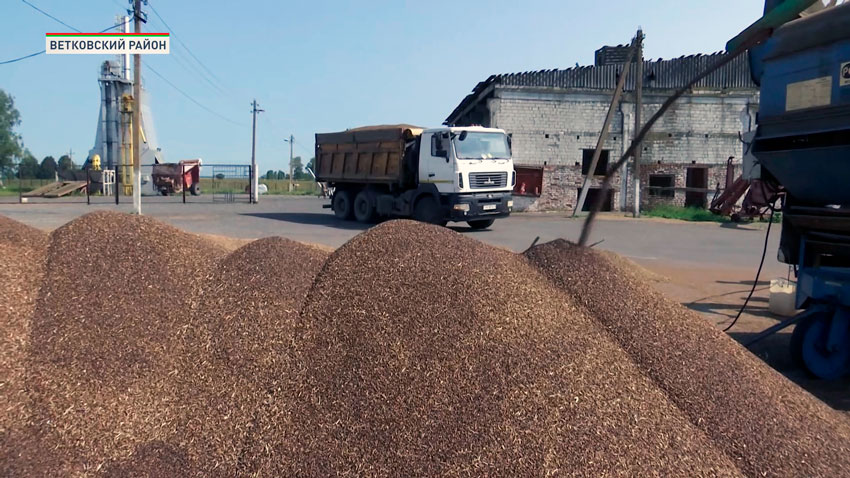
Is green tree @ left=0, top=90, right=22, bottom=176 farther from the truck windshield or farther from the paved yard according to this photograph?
the truck windshield

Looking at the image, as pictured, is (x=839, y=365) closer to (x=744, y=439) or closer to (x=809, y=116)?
(x=809, y=116)

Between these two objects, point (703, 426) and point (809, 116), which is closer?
point (703, 426)

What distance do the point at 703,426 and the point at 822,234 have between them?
2.86 metres

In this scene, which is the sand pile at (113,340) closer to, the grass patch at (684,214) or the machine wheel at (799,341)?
the machine wheel at (799,341)

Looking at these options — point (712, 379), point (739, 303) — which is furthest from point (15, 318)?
point (739, 303)

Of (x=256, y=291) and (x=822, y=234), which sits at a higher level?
(x=822, y=234)

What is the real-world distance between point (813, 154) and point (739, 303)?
149 inches

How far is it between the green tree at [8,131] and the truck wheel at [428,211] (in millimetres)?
60213

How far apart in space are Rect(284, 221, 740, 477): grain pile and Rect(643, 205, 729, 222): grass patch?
69.1 ft

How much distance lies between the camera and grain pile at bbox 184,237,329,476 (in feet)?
10.6

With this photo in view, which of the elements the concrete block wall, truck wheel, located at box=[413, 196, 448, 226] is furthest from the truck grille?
the concrete block wall

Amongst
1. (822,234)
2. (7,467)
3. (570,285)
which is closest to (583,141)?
(822,234)

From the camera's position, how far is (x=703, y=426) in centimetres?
323

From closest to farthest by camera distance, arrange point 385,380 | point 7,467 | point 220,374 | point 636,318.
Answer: point 7,467, point 385,380, point 220,374, point 636,318
